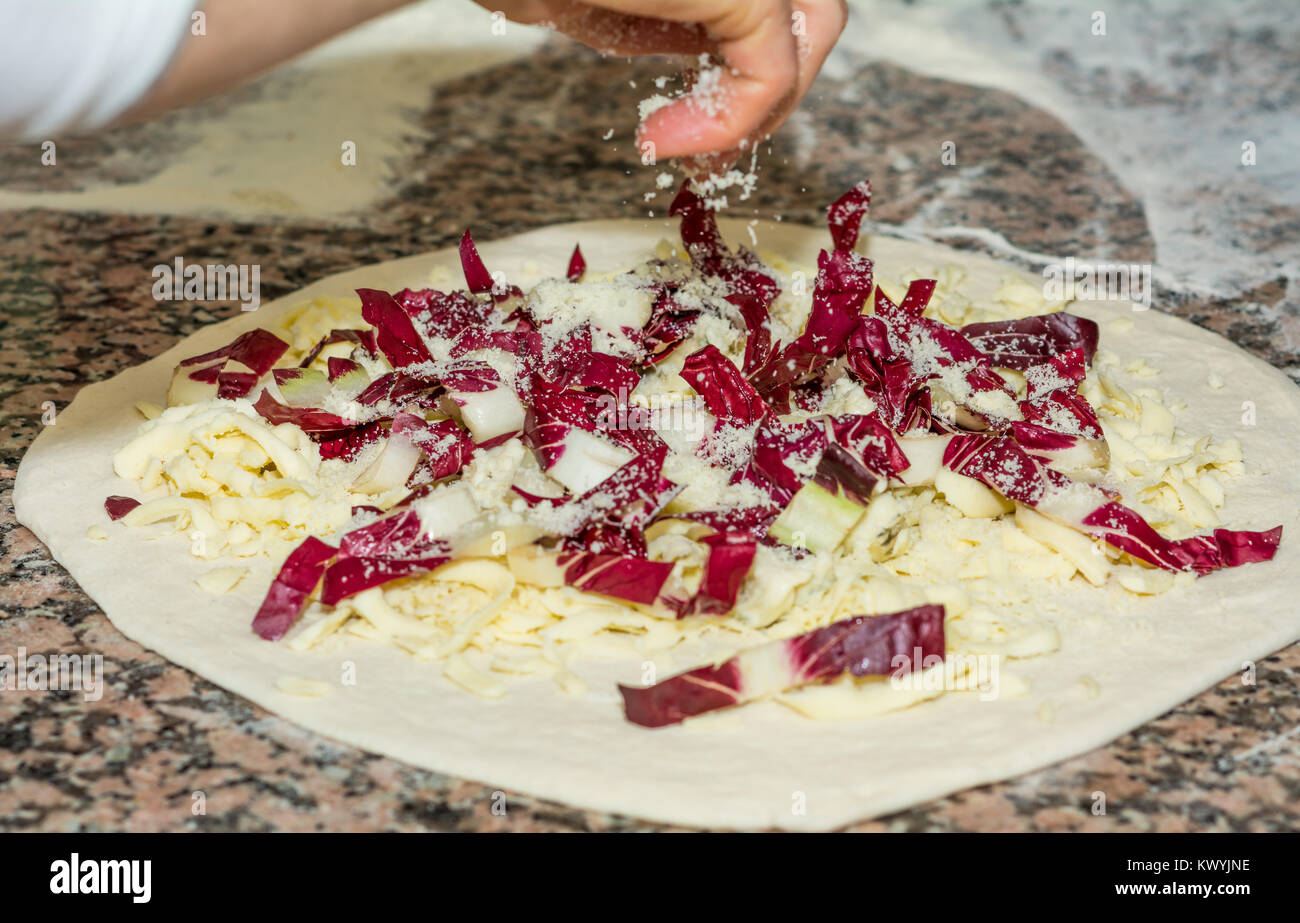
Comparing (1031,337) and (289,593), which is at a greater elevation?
(1031,337)

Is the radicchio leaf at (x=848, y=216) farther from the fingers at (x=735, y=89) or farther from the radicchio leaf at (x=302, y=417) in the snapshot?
the radicchio leaf at (x=302, y=417)

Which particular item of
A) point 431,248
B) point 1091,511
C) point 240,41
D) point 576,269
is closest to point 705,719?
point 1091,511

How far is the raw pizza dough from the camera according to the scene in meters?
1.36

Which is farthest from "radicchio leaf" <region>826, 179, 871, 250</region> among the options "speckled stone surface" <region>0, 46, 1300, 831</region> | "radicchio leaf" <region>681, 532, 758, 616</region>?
"radicchio leaf" <region>681, 532, 758, 616</region>

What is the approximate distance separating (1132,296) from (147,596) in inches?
71.8

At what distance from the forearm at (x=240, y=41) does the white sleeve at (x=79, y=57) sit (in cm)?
3

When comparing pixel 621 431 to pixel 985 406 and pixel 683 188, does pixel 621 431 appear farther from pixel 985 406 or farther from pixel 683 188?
pixel 683 188

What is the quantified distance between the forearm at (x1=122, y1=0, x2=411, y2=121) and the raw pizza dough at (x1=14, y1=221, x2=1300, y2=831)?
0.63 meters

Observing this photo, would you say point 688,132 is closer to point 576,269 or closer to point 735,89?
point 735,89

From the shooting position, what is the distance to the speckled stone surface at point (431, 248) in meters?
1.35

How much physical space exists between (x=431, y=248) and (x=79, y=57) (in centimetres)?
152

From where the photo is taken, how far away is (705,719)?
1.44 meters

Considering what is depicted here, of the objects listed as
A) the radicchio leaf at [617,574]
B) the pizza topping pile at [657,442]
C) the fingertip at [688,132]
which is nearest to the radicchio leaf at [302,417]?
the pizza topping pile at [657,442]

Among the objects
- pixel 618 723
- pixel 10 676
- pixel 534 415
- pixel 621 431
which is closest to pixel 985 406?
pixel 621 431
